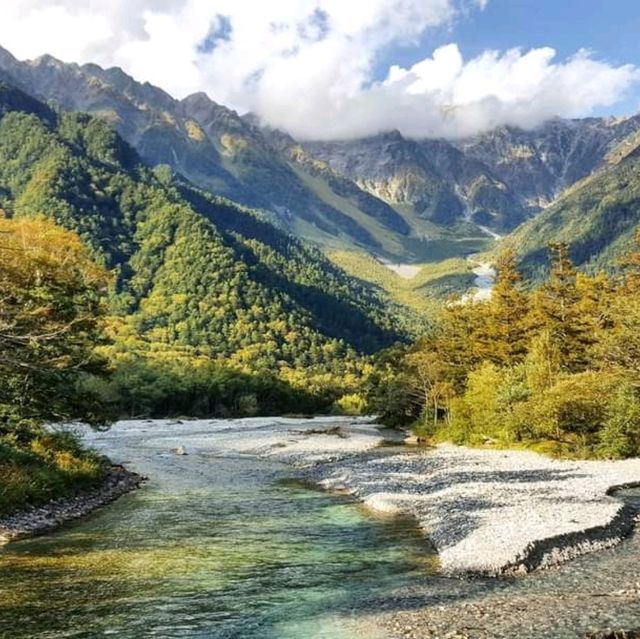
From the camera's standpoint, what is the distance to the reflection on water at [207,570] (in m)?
18.9

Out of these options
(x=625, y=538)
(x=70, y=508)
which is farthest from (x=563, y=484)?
(x=70, y=508)

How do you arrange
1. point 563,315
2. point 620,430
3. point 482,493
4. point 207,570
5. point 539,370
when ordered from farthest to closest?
point 563,315
point 539,370
point 620,430
point 482,493
point 207,570

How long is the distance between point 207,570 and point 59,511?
13.1 m

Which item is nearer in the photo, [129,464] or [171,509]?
[171,509]

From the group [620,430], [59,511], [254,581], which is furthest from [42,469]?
[620,430]

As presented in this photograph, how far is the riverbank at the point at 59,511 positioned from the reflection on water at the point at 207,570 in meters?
0.93

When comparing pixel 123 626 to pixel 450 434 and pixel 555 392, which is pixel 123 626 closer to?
pixel 555 392

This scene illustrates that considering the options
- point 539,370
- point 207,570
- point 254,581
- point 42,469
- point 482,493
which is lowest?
point 482,493

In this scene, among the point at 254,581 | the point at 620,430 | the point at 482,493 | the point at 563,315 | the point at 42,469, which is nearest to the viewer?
the point at 254,581

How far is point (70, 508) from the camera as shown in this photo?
35.1 meters

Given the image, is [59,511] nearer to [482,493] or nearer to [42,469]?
[42,469]

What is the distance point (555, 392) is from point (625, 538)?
102ft

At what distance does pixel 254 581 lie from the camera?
75.8ft

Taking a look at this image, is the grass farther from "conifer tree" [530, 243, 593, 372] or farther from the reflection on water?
"conifer tree" [530, 243, 593, 372]
